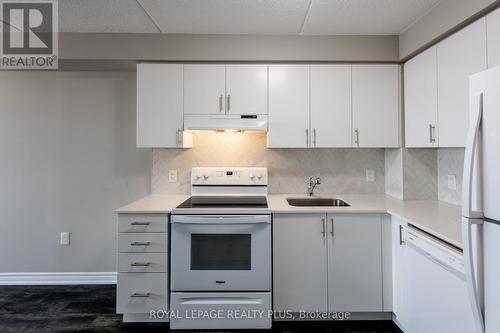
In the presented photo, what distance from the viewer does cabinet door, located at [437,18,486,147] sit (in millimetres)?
1657

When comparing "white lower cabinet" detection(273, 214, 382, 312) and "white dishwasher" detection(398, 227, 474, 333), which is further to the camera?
"white lower cabinet" detection(273, 214, 382, 312)

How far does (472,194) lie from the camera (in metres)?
1.09

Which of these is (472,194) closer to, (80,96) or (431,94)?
(431,94)

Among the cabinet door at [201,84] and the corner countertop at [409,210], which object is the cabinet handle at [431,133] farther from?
the cabinet door at [201,84]

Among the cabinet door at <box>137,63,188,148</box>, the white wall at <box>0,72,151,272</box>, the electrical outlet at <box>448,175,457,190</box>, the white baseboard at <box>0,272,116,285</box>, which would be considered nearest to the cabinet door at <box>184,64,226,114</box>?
the cabinet door at <box>137,63,188,148</box>

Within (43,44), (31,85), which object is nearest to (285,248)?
(43,44)

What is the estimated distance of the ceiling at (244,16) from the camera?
1976 mm

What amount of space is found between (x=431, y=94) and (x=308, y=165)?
115 cm

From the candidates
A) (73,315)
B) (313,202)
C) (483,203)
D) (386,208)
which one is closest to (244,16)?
(313,202)

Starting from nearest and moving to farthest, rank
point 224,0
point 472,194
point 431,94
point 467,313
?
point 472,194
point 467,313
point 224,0
point 431,94

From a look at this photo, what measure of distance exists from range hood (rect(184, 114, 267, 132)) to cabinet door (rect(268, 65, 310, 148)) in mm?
112

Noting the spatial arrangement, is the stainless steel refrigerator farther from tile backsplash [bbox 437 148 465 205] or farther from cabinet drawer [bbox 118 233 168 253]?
cabinet drawer [bbox 118 233 168 253]

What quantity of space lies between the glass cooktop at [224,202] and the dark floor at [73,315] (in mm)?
909

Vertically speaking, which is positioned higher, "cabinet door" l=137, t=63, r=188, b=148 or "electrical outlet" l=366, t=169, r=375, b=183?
"cabinet door" l=137, t=63, r=188, b=148
